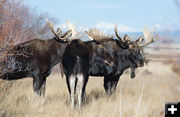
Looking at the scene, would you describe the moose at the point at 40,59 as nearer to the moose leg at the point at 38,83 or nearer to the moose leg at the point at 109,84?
the moose leg at the point at 38,83

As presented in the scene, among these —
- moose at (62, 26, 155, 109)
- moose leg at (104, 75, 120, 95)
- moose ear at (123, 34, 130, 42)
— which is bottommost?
moose leg at (104, 75, 120, 95)

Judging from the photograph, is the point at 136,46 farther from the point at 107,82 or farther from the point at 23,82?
the point at 23,82

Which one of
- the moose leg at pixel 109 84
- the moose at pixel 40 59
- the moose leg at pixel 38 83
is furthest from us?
the moose leg at pixel 109 84

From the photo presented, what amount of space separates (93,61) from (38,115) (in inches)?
87.6

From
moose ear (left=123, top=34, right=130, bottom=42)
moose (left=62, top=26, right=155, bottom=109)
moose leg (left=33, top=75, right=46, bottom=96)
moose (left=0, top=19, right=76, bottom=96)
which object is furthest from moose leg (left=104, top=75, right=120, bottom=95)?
moose leg (left=33, top=75, right=46, bottom=96)

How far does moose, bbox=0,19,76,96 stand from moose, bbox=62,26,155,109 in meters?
0.69

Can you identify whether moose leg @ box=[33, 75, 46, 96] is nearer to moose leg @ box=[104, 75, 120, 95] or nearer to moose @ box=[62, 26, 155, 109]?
moose @ box=[62, 26, 155, 109]

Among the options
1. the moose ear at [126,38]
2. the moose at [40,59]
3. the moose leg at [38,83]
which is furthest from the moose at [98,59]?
the moose leg at [38,83]

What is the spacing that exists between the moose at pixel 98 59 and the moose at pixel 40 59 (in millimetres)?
685

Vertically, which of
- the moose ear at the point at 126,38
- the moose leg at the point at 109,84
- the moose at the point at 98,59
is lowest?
the moose leg at the point at 109,84

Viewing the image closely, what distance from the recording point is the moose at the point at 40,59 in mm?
6570

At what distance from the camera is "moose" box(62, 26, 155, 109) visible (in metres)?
6.09

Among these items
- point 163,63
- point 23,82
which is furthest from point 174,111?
point 23,82

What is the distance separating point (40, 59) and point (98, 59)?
1342 mm
